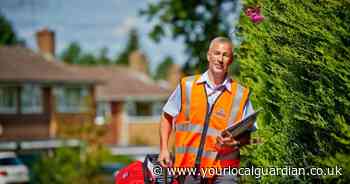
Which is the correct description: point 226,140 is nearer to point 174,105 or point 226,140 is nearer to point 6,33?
point 174,105

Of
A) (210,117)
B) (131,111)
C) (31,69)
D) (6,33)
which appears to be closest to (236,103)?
(210,117)

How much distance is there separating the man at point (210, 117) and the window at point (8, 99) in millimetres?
41394

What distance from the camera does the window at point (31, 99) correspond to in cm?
4738

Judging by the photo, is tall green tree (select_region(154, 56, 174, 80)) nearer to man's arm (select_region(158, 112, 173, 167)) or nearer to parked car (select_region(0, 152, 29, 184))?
parked car (select_region(0, 152, 29, 184))

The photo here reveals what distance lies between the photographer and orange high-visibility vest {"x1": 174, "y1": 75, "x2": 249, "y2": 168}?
246 inches

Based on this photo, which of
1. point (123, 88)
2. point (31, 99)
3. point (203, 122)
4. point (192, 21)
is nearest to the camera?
point (203, 122)

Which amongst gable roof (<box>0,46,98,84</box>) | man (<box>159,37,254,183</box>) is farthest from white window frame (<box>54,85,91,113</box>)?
→ man (<box>159,37,254,183</box>)

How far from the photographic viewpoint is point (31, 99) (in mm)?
47594

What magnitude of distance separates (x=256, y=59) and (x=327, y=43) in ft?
3.54

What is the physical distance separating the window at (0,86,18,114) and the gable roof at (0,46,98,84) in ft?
2.64

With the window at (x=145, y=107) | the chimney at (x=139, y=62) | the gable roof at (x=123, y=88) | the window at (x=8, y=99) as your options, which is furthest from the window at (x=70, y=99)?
the chimney at (x=139, y=62)

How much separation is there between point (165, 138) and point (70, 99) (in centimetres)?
4504

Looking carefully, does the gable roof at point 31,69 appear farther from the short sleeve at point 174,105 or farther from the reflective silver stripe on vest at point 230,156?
the reflective silver stripe on vest at point 230,156

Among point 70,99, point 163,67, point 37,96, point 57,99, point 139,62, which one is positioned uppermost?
point 139,62
